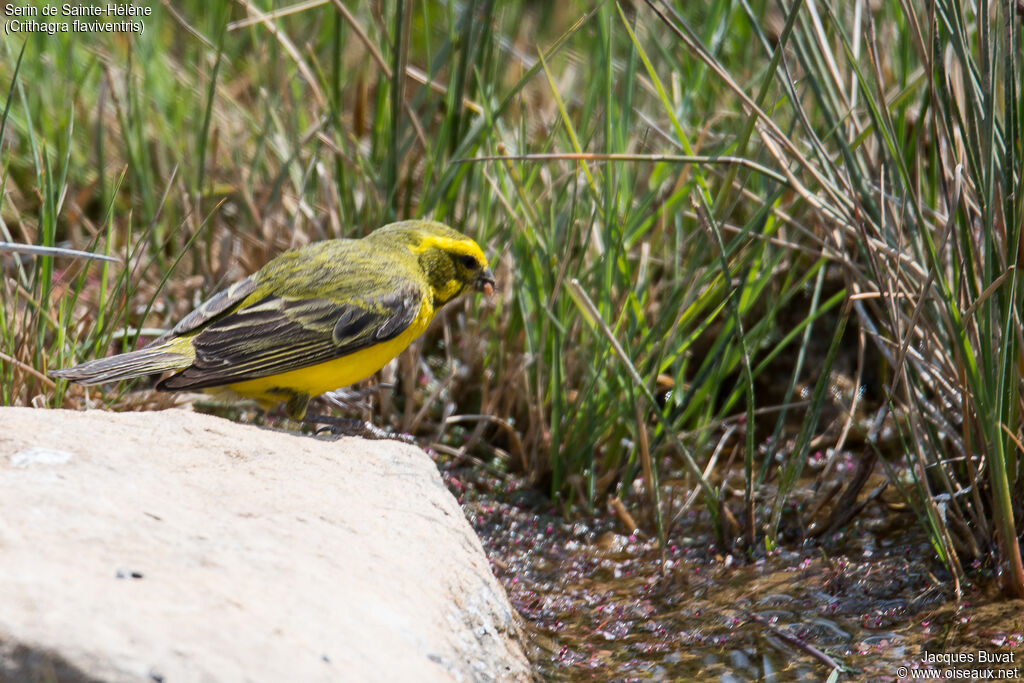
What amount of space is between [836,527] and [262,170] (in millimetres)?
3092

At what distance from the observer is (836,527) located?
3770 millimetres

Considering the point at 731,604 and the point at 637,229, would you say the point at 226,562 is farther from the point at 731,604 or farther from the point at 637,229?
the point at 637,229

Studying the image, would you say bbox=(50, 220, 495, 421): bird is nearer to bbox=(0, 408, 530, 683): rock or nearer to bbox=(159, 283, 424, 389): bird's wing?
bbox=(159, 283, 424, 389): bird's wing

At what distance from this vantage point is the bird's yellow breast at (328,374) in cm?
373

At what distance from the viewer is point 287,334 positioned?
147 inches

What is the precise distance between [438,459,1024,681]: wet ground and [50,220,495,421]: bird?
0.69 metres

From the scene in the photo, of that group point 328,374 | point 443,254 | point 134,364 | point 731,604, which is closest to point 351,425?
point 328,374

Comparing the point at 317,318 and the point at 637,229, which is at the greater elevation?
the point at 637,229

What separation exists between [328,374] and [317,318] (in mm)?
203

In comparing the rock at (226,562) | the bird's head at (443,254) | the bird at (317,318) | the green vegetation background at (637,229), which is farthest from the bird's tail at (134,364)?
the bird's head at (443,254)

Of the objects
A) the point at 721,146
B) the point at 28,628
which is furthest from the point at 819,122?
the point at 28,628

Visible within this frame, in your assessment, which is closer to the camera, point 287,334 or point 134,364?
point 134,364

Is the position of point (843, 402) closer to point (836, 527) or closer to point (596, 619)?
point (836, 527)

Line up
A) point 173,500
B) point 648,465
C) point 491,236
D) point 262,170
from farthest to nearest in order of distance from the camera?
1. point 262,170
2. point 491,236
3. point 648,465
4. point 173,500
